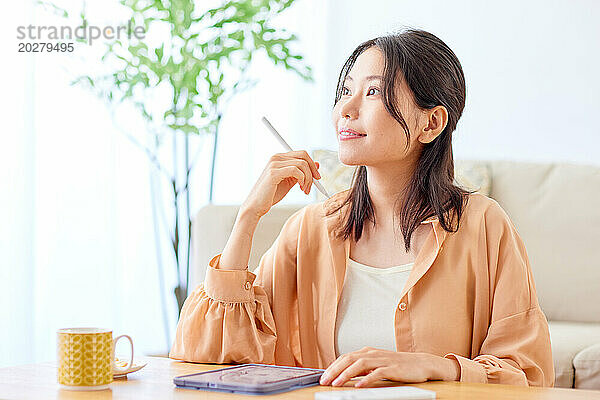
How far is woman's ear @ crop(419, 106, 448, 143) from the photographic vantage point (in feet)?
4.98

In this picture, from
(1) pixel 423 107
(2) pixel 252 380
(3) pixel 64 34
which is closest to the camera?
(2) pixel 252 380

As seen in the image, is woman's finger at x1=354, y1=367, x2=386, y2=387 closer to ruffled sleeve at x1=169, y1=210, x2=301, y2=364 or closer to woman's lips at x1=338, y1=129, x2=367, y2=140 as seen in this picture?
ruffled sleeve at x1=169, y1=210, x2=301, y2=364

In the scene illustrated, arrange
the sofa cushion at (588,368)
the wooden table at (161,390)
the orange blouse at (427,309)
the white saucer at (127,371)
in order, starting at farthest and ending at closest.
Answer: the sofa cushion at (588,368) → the orange blouse at (427,309) → the white saucer at (127,371) → the wooden table at (161,390)

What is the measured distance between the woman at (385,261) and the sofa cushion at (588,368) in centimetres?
88

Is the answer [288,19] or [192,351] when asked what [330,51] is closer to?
[288,19]

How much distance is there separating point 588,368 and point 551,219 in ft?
2.23

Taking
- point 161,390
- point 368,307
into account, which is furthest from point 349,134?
point 161,390

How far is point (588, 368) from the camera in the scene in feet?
7.29

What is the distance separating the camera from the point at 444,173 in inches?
61.5

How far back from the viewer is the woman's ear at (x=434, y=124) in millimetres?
1519

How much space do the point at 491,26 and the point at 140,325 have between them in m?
1.78

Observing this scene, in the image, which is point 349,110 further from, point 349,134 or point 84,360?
point 84,360

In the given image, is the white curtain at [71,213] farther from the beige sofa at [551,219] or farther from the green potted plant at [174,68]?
the beige sofa at [551,219]

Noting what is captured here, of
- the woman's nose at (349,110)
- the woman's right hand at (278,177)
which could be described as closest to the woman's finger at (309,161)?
the woman's right hand at (278,177)
